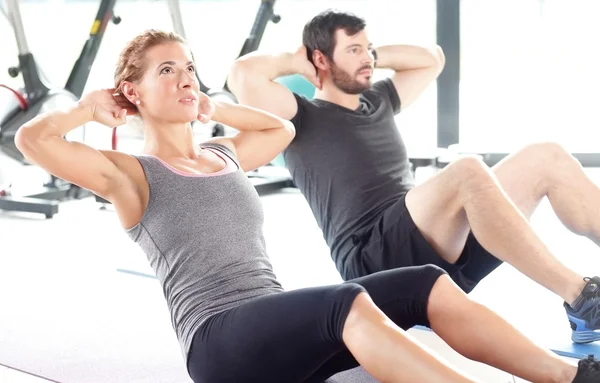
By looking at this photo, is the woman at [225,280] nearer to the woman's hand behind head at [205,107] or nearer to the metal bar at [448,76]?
the woman's hand behind head at [205,107]

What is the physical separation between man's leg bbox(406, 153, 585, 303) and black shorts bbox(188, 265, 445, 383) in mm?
336

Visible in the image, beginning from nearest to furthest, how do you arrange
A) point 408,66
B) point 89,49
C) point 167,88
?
point 167,88 → point 408,66 → point 89,49

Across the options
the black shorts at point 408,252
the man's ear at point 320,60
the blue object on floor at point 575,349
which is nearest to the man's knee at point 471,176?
the black shorts at point 408,252

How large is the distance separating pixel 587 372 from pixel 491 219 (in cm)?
51

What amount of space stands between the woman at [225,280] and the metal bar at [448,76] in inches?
132

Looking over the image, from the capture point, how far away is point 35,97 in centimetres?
467

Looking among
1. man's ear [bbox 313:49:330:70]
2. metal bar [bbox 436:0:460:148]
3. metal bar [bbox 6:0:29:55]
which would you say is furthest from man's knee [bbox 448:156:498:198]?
metal bar [bbox 6:0:29:55]

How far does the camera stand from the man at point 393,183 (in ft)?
6.66

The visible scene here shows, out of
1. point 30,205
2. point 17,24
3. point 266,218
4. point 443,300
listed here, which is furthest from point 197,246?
point 17,24

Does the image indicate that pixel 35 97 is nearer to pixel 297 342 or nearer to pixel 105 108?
pixel 105 108

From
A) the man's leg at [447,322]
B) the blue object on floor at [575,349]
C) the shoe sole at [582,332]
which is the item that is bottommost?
the blue object on floor at [575,349]

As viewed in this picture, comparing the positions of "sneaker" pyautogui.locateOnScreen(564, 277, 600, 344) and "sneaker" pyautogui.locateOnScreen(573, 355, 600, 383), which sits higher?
"sneaker" pyautogui.locateOnScreen(573, 355, 600, 383)

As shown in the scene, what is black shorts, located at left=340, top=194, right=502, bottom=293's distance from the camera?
219 cm

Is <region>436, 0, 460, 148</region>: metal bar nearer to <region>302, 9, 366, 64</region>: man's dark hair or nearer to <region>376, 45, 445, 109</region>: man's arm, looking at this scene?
<region>376, 45, 445, 109</region>: man's arm
